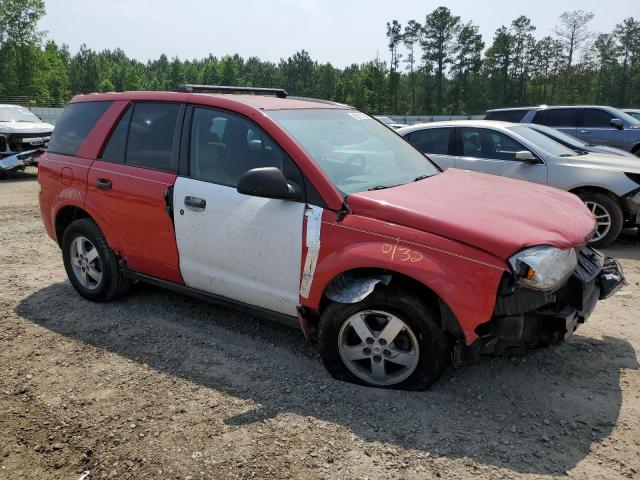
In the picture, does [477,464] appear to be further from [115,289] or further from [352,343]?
[115,289]

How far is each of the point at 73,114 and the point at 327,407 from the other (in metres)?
3.63

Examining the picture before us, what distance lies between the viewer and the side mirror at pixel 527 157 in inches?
279

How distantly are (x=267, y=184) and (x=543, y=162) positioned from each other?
5.17 m

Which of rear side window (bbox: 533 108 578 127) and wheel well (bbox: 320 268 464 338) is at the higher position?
rear side window (bbox: 533 108 578 127)

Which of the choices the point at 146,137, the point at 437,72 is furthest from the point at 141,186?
the point at 437,72

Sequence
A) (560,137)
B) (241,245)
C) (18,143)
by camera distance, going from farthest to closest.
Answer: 1. (18,143)
2. (560,137)
3. (241,245)

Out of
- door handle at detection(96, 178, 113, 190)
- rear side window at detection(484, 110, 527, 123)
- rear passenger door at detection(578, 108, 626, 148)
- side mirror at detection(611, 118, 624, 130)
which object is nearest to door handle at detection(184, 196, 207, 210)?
door handle at detection(96, 178, 113, 190)

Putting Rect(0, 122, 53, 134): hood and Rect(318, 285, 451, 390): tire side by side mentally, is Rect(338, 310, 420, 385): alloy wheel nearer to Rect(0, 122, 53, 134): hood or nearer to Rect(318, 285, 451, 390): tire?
Rect(318, 285, 451, 390): tire

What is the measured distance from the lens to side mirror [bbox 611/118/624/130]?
12.1m

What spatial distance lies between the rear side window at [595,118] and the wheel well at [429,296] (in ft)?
36.7

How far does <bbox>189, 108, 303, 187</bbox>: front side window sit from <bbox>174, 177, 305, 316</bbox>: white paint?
4.4 inches

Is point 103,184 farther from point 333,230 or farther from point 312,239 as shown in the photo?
point 333,230

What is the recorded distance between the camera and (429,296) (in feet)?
10.4

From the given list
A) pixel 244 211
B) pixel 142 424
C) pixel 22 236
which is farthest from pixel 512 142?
pixel 22 236
